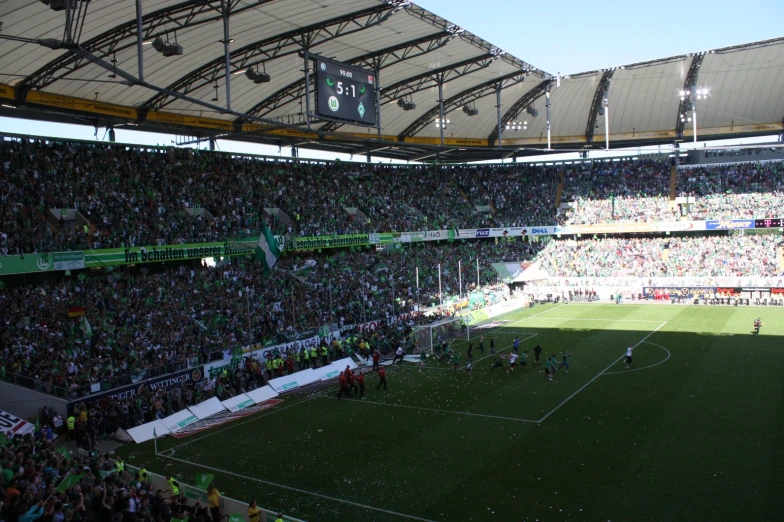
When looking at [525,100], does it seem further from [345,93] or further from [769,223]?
[345,93]

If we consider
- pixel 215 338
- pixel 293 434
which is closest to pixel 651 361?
pixel 293 434

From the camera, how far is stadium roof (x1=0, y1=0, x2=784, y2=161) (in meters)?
25.8

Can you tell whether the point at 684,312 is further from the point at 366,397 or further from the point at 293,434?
the point at 293,434

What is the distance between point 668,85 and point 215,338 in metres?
39.0

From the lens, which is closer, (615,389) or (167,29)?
(615,389)

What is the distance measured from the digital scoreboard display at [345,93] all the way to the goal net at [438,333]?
1169 centimetres

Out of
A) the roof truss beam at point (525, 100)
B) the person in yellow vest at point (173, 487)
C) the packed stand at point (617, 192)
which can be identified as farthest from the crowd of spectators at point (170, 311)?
the packed stand at point (617, 192)

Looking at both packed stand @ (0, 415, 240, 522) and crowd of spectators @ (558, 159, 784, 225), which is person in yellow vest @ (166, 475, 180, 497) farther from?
crowd of spectators @ (558, 159, 784, 225)

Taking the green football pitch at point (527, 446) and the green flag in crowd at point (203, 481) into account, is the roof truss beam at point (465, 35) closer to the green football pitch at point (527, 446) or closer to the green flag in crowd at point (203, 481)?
the green football pitch at point (527, 446)

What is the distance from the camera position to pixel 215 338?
2892 cm

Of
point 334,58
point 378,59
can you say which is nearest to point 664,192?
point 378,59

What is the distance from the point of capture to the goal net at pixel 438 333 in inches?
1334

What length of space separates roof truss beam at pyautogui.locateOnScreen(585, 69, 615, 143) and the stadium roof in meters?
0.17

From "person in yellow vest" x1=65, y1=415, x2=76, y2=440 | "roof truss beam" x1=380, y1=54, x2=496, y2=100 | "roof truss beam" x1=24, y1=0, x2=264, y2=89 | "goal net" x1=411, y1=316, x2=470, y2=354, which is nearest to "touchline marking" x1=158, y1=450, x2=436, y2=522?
"person in yellow vest" x1=65, y1=415, x2=76, y2=440
